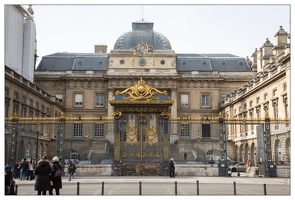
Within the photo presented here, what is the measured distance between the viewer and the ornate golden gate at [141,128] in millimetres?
23578

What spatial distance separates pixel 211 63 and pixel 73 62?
20887mm

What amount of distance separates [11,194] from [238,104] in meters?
39.9

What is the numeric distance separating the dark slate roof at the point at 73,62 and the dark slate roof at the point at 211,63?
11.6 metres

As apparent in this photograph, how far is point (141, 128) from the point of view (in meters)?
23.7

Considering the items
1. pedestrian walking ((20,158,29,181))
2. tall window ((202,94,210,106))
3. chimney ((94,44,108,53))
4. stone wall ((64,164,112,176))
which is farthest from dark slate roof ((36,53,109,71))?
pedestrian walking ((20,158,29,181))

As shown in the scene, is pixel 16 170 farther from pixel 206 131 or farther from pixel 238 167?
pixel 206 131

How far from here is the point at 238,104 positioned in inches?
1959

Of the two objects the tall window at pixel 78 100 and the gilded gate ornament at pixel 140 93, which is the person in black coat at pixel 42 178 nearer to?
the gilded gate ornament at pixel 140 93

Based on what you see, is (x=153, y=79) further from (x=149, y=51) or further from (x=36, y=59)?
(x=36, y=59)

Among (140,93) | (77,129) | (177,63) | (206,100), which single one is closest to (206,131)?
(206,100)

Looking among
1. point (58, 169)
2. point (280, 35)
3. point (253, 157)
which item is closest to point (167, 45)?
point (280, 35)

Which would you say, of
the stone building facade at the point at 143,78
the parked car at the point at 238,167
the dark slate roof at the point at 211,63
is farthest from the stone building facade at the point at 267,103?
the dark slate roof at the point at 211,63

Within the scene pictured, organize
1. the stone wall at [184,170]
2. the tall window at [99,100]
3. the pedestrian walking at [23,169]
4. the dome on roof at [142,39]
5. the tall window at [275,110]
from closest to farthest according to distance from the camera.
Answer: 1. the pedestrian walking at [23,169]
2. the stone wall at [184,170]
3. the tall window at [275,110]
4. the tall window at [99,100]
5. the dome on roof at [142,39]

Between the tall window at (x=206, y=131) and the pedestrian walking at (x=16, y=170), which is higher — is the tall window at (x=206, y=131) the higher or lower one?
the higher one
